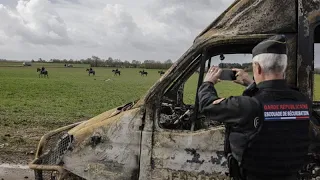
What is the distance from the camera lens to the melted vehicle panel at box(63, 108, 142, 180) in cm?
414

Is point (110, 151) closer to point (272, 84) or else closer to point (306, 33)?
point (272, 84)

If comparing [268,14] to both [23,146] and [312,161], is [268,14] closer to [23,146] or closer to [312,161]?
[312,161]

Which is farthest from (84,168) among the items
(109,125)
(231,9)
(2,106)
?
(2,106)

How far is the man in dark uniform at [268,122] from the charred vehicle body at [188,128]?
1.20 metres

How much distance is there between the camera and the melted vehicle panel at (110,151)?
13.6 ft

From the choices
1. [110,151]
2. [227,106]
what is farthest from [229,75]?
[110,151]

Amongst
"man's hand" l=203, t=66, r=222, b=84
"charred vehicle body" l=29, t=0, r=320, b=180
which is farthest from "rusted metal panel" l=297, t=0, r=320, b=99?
"man's hand" l=203, t=66, r=222, b=84

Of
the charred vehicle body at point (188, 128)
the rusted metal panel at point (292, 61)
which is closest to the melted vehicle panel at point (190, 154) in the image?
the charred vehicle body at point (188, 128)

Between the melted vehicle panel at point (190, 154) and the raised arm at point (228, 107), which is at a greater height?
the raised arm at point (228, 107)

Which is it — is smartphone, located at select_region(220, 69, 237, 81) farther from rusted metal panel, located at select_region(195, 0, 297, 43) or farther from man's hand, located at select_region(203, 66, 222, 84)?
rusted metal panel, located at select_region(195, 0, 297, 43)

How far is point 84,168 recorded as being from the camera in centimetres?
430

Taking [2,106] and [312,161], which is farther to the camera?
[2,106]

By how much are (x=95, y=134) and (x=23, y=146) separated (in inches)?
213

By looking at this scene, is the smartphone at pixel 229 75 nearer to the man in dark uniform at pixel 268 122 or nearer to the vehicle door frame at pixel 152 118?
the man in dark uniform at pixel 268 122
